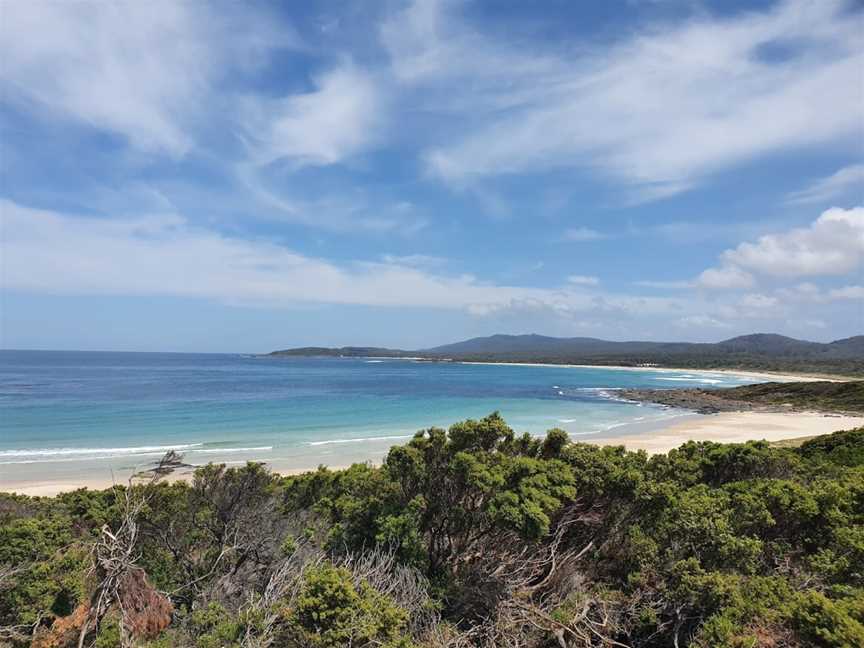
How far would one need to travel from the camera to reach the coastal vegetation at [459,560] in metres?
5.02

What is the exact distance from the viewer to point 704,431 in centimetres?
3406

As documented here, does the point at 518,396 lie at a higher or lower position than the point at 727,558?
lower

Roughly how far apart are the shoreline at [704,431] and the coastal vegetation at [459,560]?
13.1 meters

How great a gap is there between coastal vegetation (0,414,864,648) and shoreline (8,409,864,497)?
13.1 m

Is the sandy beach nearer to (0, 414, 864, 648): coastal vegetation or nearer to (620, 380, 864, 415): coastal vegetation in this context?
(620, 380, 864, 415): coastal vegetation

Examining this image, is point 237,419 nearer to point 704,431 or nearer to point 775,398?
point 704,431

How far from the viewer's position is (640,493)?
671 centimetres

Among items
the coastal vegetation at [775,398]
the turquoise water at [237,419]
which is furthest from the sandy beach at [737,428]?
the coastal vegetation at [775,398]

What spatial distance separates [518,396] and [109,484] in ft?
156

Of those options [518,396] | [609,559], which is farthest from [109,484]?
[518,396]

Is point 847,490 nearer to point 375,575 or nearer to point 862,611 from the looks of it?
point 862,611

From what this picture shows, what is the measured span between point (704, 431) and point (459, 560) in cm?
3289

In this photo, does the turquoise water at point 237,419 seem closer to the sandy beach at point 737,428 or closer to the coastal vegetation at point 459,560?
the sandy beach at point 737,428

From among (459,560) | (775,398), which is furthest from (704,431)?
(459,560)
